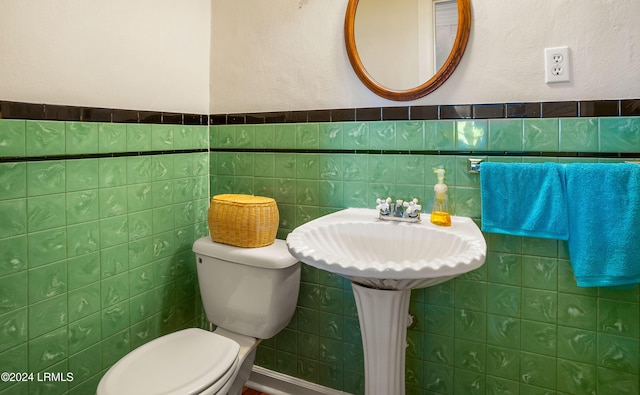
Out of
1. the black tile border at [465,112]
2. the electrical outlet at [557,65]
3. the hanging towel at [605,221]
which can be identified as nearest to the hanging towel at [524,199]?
the hanging towel at [605,221]

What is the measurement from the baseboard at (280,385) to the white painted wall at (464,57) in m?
1.20

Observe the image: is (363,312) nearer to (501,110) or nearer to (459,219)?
(459,219)

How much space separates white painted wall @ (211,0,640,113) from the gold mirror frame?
0.08 feet

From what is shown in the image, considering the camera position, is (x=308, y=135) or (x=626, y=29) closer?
(x=626, y=29)

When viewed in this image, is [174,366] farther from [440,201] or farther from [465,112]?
[465,112]

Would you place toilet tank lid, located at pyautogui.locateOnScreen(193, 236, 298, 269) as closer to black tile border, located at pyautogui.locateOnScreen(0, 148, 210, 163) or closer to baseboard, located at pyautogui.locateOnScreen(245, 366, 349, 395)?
black tile border, located at pyautogui.locateOnScreen(0, 148, 210, 163)

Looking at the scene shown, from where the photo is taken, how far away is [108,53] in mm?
1379

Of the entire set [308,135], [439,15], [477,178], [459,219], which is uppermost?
[439,15]

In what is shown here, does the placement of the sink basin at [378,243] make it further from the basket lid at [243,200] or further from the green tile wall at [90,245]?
the green tile wall at [90,245]

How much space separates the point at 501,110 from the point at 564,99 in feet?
0.60

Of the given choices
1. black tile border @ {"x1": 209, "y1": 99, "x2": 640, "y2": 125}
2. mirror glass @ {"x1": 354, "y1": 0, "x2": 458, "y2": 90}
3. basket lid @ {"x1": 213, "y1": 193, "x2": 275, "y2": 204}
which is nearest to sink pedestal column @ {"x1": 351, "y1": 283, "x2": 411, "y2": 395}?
basket lid @ {"x1": 213, "y1": 193, "x2": 275, "y2": 204}

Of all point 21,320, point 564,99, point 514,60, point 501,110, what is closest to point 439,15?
point 514,60

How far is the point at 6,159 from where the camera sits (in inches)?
43.7

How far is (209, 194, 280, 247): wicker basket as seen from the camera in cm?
148
